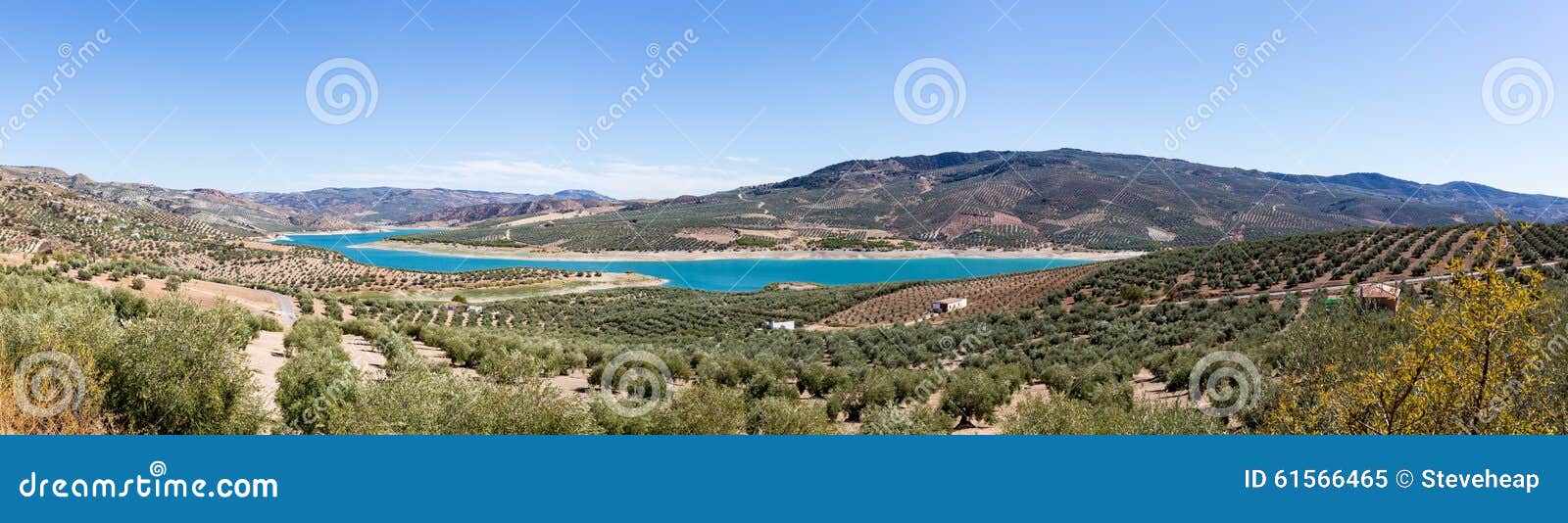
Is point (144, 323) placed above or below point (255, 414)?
above

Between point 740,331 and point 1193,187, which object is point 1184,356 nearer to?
point 740,331

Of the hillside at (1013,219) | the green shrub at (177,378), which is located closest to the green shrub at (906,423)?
the green shrub at (177,378)

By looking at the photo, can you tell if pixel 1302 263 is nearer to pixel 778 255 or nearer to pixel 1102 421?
pixel 1102 421

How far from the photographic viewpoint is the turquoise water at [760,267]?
278 ft

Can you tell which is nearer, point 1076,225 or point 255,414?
point 255,414

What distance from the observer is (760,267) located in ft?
332

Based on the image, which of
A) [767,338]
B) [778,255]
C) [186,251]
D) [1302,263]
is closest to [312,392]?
[767,338]

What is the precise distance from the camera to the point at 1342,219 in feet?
447

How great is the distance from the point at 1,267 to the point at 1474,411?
36436mm

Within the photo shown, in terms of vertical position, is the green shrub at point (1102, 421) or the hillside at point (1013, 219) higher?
the hillside at point (1013, 219)

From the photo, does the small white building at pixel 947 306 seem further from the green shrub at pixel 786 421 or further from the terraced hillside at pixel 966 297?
the green shrub at pixel 786 421

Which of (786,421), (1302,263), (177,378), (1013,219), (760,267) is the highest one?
(1013,219)

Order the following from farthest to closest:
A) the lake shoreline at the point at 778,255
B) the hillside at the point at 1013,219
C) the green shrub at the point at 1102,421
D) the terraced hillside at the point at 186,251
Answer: the hillside at the point at 1013,219, the lake shoreline at the point at 778,255, the terraced hillside at the point at 186,251, the green shrub at the point at 1102,421

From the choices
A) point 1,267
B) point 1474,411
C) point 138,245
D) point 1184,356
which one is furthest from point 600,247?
point 1474,411
